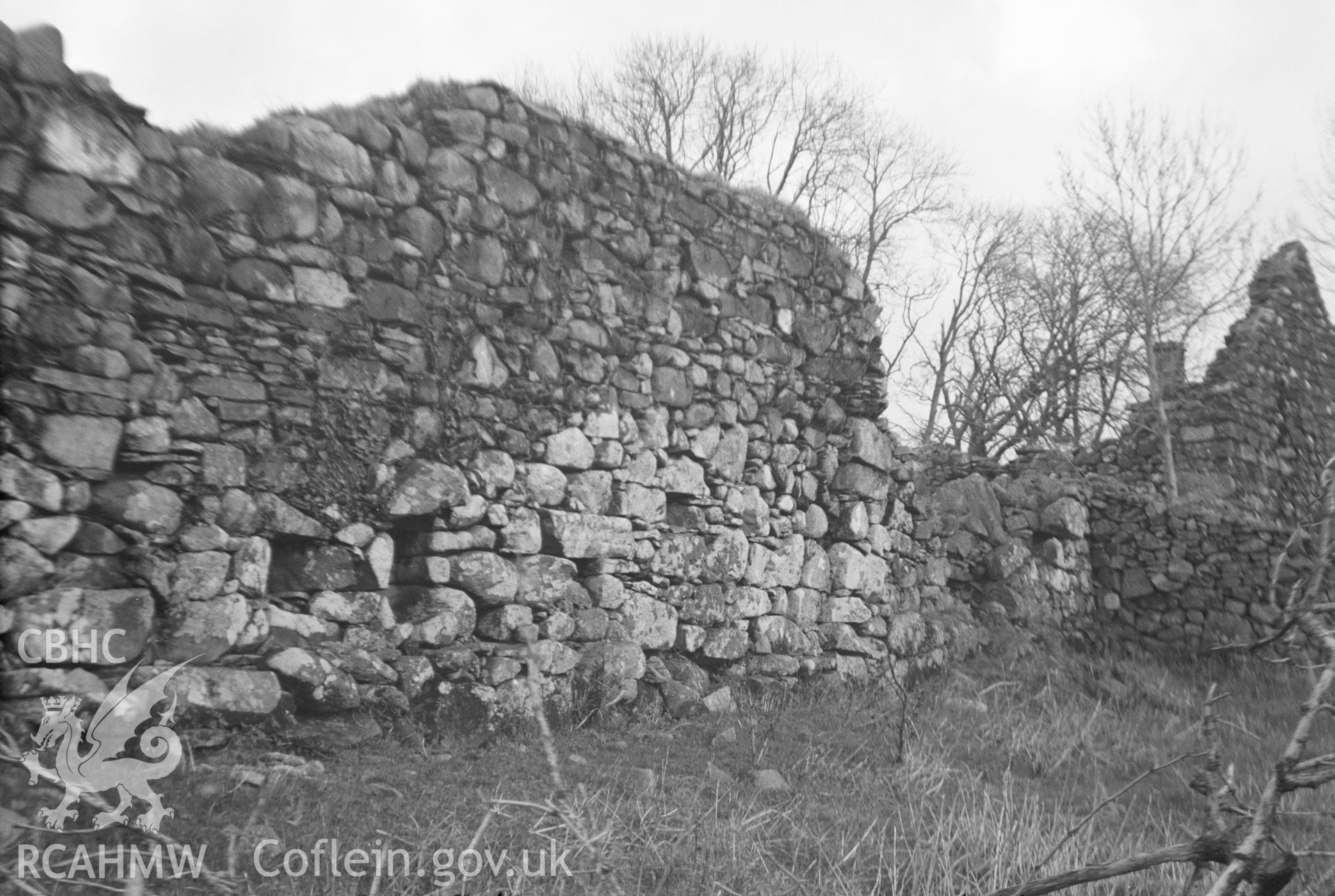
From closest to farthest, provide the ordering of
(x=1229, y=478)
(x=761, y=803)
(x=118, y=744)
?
(x=118, y=744), (x=761, y=803), (x=1229, y=478)

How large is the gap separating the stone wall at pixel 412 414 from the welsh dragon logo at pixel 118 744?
3.6 inches

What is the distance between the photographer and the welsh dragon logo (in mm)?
3234

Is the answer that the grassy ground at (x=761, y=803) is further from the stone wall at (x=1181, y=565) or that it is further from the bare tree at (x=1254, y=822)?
the stone wall at (x=1181, y=565)

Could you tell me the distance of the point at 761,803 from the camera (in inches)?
165

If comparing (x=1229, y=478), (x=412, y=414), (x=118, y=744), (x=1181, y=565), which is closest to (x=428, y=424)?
(x=412, y=414)

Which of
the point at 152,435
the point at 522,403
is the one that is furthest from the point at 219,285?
the point at 522,403

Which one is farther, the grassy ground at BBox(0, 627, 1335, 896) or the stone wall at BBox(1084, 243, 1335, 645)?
the stone wall at BBox(1084, 243, 1335, 645)

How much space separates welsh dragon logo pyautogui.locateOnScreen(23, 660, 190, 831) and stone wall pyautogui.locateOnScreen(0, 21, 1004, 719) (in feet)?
0.30

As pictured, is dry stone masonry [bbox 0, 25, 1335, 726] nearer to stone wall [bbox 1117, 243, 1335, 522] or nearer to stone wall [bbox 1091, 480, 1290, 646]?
stone wall [bbox 1091, 480, 1290, 646]

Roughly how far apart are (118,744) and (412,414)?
1.75 m

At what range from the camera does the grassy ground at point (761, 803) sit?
307 centimetres

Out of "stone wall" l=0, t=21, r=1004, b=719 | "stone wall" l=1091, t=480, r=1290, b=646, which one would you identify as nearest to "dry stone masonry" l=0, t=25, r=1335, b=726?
"stone wall" l=0, t=21, r=1004, b=719

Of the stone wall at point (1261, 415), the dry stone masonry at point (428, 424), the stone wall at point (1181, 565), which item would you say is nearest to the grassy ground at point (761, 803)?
the dry stone masonry at point (428, 424)

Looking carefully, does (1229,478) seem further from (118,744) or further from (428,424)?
(118,744)
